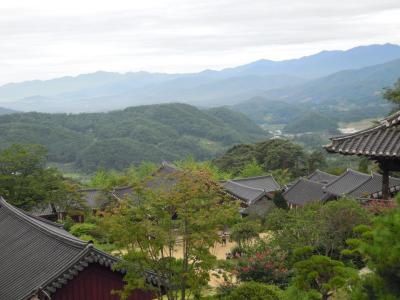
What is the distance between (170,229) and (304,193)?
30.2 m

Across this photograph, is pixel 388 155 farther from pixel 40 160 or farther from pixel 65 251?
pixel 40 160

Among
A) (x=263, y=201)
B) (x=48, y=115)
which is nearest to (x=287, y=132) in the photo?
(x=48, y=115)

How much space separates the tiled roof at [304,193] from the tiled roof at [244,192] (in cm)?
361

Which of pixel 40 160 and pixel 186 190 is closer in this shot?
pixel 186 190

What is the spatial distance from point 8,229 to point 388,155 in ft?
39.6

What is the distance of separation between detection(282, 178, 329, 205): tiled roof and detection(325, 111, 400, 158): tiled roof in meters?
28.6

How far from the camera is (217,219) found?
967cm

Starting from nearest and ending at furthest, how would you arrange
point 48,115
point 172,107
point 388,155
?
point 388,155, point 48,115, point 172,107

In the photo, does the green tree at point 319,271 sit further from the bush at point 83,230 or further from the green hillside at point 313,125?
the green hillside at point 313,125

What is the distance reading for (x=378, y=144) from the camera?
28.6 ft

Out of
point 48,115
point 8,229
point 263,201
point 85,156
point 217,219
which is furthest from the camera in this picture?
point 48,115

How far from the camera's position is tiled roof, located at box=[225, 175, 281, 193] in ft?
135

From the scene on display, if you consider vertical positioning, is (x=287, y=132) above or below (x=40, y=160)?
below

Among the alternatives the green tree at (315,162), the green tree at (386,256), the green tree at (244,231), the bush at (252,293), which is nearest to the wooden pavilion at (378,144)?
the bush at (252,293)
